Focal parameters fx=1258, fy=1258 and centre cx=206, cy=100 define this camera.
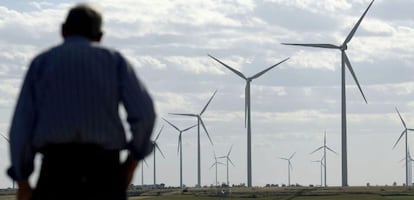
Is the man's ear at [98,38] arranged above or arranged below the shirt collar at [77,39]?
above

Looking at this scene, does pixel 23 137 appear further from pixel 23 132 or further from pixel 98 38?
pixel 98 38

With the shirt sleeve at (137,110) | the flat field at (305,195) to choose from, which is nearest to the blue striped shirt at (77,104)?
the shirt sleeve at (137,110)

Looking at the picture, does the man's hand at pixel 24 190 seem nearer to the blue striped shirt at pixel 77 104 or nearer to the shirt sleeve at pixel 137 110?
the blue striped shirt at pixel 77 104

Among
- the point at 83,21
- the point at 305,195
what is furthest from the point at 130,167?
the point at 305,195

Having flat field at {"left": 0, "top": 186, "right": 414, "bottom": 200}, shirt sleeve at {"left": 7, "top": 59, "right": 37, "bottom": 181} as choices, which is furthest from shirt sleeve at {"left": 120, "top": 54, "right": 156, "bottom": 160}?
flat field at {"left": 0, "top": 186, "right": 414, "bottom": 200}

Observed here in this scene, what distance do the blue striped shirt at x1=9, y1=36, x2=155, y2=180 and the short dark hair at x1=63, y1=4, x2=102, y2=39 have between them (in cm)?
12

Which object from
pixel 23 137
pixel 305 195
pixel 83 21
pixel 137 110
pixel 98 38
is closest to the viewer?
pixel 23 137

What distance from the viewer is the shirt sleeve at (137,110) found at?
28.0 feet

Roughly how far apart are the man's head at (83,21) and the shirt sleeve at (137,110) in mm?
319

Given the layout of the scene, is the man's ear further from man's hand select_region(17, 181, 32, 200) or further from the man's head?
man's hand select_region(17, 181, 32, 200)

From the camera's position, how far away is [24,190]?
8.45 m

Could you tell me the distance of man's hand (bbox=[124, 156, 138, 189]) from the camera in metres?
8.60

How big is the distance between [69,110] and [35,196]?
24.5 inches

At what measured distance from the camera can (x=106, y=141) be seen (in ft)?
27.9
